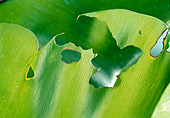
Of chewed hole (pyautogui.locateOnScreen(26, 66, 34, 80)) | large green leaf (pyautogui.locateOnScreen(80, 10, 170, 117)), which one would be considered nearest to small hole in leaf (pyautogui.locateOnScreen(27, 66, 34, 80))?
chewed hole (pyautogui.locateOnScreen(26, 66, 34, 80))

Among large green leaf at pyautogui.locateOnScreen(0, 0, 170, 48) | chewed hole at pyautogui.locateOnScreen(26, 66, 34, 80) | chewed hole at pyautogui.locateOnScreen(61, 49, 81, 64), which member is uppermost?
large green leaf at pyautogui.locateOnScreen(0, 0, 170, 48)

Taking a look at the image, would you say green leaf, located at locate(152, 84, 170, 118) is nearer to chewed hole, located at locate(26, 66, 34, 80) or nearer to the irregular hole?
the irregular hole

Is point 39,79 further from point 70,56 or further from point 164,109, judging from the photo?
point 164,109

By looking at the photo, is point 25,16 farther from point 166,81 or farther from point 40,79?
point 166,81

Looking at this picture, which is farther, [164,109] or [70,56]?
[70,56]

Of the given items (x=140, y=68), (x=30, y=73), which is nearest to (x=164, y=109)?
(x=140, y=68)

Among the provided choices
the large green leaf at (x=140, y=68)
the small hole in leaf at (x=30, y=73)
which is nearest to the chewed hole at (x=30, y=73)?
the small hole in leaf at (x=30, y=73)
